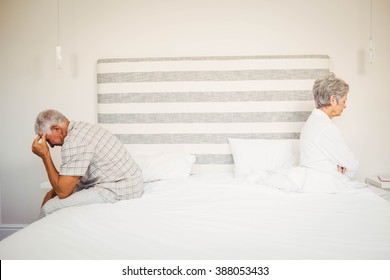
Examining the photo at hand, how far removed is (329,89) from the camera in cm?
213

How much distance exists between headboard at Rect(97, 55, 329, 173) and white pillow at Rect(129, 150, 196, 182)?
0.14 meters

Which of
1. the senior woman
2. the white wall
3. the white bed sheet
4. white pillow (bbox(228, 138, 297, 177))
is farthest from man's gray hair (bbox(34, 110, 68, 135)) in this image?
the senior woman

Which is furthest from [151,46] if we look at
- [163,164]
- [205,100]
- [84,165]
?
[84,165]

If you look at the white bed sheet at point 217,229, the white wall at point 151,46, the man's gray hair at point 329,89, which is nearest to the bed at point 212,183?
the white bed sheet at point 217,229

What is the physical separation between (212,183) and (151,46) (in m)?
1.44

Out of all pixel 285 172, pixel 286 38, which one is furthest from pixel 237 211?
pixel 286 38

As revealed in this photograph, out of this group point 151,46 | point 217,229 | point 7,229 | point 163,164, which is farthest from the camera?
point 7,229

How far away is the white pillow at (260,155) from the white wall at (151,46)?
675 mm

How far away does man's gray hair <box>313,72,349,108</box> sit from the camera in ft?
6.98

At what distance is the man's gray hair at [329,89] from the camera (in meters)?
2.13

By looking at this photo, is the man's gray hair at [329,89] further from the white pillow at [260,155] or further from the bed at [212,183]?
the white pillow at [260,155]

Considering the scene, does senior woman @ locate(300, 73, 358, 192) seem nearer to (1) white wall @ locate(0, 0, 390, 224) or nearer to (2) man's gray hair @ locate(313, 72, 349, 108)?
(2) man's gray hair @ locate(313, 72, 349, 108)

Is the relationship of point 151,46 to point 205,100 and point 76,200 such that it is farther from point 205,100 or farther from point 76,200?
point 76,200
